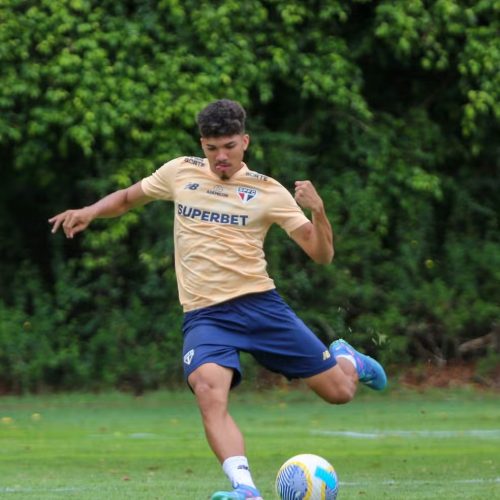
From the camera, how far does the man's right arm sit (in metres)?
7.86

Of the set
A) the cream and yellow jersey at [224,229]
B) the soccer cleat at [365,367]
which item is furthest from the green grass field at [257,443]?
the cream and yellow jersey at [224,229]

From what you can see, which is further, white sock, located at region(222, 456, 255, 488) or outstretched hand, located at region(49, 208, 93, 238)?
outstretched hand, located at region(49, 208, 93, 238)

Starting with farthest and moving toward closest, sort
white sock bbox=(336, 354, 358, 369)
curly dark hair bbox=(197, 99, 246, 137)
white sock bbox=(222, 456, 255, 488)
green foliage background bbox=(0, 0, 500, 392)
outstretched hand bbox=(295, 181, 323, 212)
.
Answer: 1. green foliage background bbox=(0, 0, 500, 392)
2. white sock bbox=(336, 354, 358, 369)
3. curly dark hair bbox=(197, 99, 246, 137)
4. outstretched hand bbox=(295, 181, 323, 212)
5. white sock bbox=(222, 456, 255, 488)

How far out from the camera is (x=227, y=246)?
7629mm

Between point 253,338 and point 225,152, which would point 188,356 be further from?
point 225,152

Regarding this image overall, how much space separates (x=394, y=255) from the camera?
16781 mm

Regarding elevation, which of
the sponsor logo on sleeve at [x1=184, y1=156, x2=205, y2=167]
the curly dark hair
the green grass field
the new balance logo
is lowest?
the green grass field

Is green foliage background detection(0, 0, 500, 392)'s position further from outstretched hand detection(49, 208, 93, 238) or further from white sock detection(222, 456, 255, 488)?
white sock detection(222, 456, 255, 488)

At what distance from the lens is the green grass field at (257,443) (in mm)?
Result: 8734

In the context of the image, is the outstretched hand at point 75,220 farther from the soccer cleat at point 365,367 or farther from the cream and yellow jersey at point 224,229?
the soccer cleat at point 365,367

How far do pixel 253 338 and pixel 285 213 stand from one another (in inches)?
26.8

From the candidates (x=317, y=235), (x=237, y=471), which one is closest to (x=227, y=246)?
(x=317, y=235)

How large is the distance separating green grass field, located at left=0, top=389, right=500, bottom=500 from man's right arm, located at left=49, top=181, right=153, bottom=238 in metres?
1.54

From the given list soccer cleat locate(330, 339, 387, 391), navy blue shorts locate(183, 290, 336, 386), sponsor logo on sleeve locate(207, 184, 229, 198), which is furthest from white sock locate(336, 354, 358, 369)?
sponsor logo on sleeve locate(207, 184, 229, 198)
